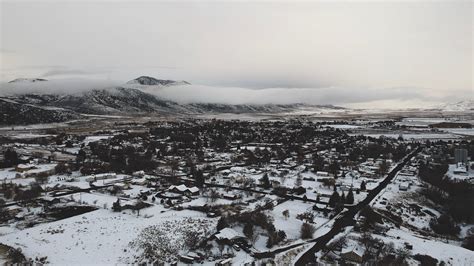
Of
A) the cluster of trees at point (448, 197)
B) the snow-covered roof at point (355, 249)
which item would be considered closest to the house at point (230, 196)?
the snow-covered roof at point (355, 249)

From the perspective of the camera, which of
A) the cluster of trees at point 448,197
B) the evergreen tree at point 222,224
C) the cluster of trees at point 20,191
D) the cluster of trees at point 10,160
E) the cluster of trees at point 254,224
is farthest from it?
the cluster of trees at point 10,160

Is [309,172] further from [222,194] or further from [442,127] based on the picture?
[442,127]

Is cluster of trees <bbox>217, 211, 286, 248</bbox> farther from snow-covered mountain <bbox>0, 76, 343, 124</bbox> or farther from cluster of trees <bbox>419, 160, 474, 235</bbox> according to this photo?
snow-covered mountain <bbox>0, 76, 343, 124</bbox>

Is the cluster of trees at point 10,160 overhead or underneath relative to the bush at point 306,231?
underneath

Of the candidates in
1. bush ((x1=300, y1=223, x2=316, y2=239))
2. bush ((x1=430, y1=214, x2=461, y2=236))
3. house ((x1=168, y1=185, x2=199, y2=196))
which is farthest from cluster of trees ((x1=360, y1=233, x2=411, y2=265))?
house ((x1=168, y1=185, x2=199, y2=196))

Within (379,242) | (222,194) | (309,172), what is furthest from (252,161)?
(379,242)

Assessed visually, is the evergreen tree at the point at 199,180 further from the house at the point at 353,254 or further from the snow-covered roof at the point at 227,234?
the house at the point at 353,254

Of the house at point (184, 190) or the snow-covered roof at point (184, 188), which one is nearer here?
the house at point (184, 190)
